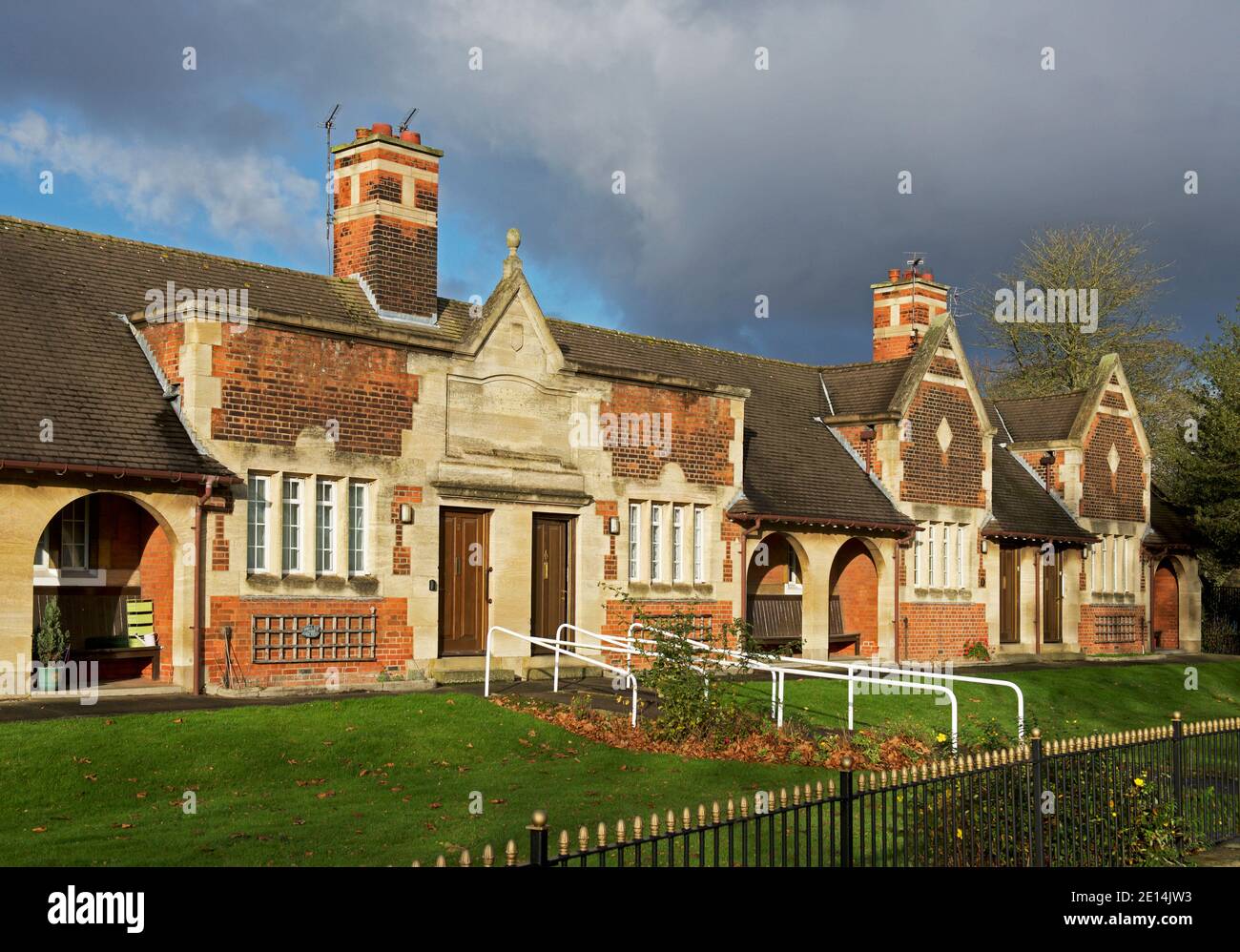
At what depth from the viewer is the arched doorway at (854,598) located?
104 ft

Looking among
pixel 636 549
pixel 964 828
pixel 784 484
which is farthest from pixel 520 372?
pixel 964 828

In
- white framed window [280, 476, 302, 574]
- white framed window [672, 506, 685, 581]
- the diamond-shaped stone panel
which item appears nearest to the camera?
white framed window [280, 476, 302, 574]

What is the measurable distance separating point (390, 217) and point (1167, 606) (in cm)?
2674

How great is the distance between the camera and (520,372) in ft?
78.9

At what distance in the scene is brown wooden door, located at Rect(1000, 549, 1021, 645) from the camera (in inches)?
1380

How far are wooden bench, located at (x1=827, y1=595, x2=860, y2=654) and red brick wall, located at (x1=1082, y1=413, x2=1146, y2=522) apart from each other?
8.86 meters

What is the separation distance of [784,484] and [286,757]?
1571 centimetres

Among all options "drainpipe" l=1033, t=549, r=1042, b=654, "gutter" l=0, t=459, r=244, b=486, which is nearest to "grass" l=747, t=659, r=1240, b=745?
"drainpipe" l=1033, t=549, r=1042, b=654

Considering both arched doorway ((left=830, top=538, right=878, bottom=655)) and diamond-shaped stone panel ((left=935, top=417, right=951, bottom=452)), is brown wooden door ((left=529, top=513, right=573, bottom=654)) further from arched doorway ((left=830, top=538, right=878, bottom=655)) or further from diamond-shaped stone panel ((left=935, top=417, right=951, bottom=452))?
diamond-shaped stone panel ((left=935, top=417, right=951, bottom=452))

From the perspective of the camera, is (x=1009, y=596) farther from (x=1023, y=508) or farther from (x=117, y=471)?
(x=117, y=471)

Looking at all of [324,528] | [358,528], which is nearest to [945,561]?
[358,528]

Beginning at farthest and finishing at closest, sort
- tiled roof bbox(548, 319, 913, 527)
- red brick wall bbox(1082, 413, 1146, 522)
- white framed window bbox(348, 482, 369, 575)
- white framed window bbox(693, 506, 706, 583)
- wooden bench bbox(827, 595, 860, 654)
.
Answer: red brick wall bbox(1082, 413, 1146, 522), wooden bench bbox(827, 595, 860, 654), tiled roof bbox(548, 319, 913, 527), white framed window bbox(693, 506, 706, 583), white framed window bbox(348, 482, 369, 575)

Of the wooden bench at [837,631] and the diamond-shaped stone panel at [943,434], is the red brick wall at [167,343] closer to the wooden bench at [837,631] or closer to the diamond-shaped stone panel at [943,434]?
the wooden bench at [837,631]
